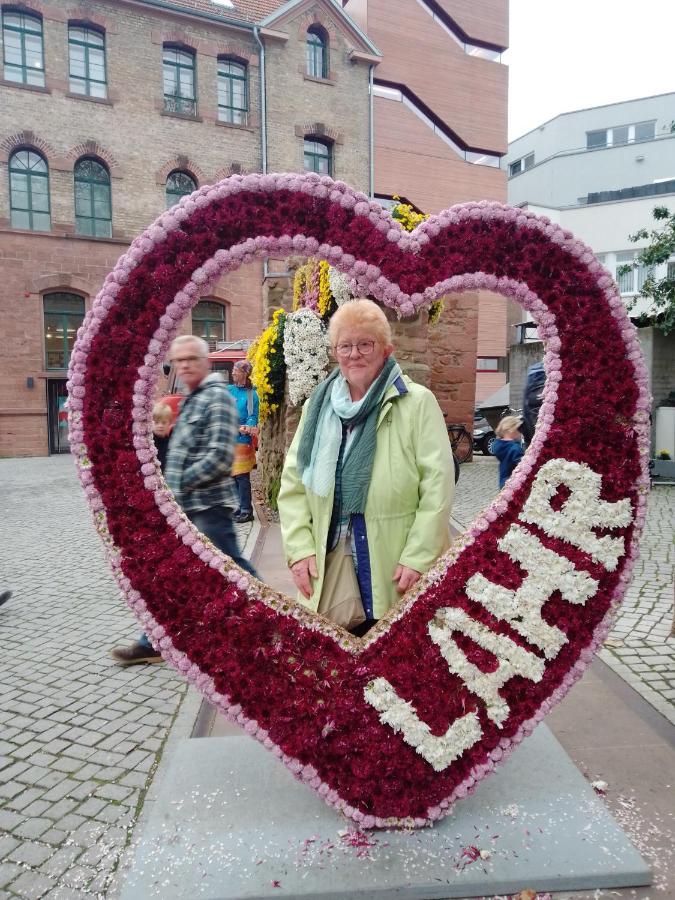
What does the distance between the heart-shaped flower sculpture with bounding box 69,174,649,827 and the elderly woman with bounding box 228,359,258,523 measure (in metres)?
4.97

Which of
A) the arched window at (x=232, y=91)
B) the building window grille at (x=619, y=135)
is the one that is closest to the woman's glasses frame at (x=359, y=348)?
the arched window at (x=232, y=91)

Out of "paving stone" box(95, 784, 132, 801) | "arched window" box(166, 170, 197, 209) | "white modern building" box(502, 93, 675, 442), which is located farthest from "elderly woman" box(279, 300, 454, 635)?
"white modern building" box(502, 93, 675, 442)

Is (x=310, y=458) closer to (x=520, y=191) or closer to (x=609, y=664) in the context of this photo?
(x=609, y=664)

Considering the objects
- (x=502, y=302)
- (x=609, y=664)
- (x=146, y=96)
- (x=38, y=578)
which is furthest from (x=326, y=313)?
(x=502, y=302)

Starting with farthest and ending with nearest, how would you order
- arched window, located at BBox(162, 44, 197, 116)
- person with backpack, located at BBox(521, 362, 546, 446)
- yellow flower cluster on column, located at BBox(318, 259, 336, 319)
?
arched window, located at BBox(162, 44, 197, 116)
yellow flower cluster on column, located at BBox(318, 259, 336, 319)
person with backpack, located at BBox(521, 362, 546, 446)

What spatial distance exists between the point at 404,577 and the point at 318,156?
20.3 m

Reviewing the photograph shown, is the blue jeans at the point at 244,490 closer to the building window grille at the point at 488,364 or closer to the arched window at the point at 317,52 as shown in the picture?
the arched window at the point at 317,52

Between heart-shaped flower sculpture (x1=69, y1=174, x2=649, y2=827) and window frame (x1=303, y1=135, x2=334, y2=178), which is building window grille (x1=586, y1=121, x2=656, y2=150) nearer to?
window frame (x1=303, y1=135, x2=334, y2=178)

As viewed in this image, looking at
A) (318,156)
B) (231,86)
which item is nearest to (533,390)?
(318,156)

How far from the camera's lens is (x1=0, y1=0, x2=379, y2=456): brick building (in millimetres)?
16859

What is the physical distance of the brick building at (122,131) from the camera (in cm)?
1686

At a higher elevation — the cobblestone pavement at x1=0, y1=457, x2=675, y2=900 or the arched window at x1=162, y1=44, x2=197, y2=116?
the arched window at x1=162, y1=44, x2=197, y2=116

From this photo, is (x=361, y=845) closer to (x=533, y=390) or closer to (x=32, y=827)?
(x=32, y=827)

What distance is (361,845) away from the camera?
7.37 feet
